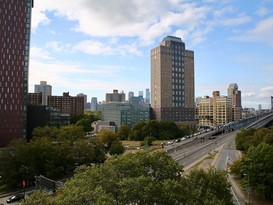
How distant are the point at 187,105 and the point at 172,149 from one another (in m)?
101

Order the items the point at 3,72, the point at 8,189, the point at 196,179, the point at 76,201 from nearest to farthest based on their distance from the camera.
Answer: the point at 76,201, the point at 196,179, the point at 8,189, the point at 3,72

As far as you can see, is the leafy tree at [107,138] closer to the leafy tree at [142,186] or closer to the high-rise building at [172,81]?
the leafy tree at [142,186]

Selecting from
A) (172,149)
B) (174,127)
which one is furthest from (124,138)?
(172,149)

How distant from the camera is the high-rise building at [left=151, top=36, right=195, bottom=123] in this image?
177 m

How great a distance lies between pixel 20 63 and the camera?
334 feet

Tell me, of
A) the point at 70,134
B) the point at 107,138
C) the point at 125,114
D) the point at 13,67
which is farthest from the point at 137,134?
the point at 13,67

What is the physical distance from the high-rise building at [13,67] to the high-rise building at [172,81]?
9290 centimetres

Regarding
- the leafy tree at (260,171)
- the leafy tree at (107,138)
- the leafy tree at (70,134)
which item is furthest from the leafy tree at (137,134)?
the leafy tree at (260,171)

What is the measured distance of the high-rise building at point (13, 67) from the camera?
97.8 m

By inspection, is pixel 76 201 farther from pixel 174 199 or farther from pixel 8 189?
pixel 8 189

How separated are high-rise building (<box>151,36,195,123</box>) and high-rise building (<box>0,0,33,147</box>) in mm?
92899

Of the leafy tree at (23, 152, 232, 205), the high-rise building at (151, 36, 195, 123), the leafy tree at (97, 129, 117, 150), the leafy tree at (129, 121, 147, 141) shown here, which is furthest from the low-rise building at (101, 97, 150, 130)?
the leafy tree at (23, 152, 232, 205)

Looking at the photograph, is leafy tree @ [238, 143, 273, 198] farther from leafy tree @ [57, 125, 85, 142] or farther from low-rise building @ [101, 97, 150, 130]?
low-rise building @ [101, 97, 150, 130]

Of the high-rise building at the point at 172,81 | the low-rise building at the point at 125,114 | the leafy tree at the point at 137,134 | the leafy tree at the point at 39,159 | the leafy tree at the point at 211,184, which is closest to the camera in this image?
the leafy tree at the point at 211,184
